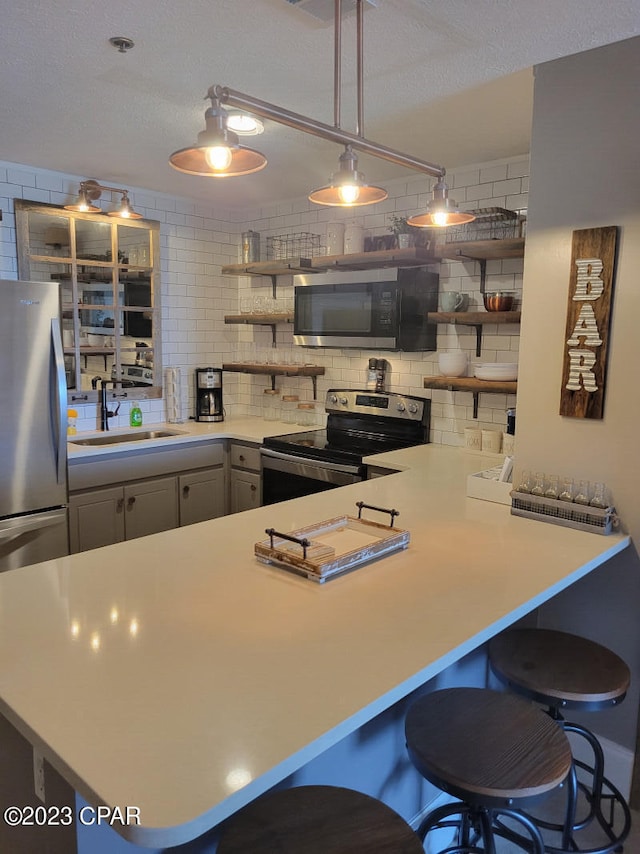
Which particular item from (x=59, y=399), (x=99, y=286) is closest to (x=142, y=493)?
(x=59, y=399)

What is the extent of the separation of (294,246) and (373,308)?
1.07 metres

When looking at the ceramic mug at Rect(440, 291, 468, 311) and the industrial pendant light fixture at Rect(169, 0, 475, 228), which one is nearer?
the industrial pendant light fixture at Rect(169, 0, 475, 228)

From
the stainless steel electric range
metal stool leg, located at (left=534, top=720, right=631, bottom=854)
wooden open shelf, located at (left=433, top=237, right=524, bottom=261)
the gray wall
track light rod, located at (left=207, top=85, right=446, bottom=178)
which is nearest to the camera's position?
track light rod, located at (left=207, top=85, right=446, bottom=178)

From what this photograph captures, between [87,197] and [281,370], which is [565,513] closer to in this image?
[281,370]

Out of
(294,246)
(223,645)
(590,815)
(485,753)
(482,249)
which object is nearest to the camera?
(223,645)

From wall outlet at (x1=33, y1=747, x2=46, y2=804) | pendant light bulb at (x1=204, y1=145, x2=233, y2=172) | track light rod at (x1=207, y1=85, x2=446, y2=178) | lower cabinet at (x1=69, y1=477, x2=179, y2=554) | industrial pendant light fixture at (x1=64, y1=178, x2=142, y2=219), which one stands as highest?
industrial pendant light fixture at (x1=64, y1=178, x2=142, y2=219)

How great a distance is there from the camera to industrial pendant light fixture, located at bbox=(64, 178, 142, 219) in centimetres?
338

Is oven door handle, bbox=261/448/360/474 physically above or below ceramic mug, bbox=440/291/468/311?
below

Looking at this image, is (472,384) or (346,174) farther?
(472,384)

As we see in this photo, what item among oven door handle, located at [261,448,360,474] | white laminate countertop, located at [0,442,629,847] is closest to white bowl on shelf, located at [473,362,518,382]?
oven door handle, located at [261,448,360,474]

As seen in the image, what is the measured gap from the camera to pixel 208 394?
14.6 feet

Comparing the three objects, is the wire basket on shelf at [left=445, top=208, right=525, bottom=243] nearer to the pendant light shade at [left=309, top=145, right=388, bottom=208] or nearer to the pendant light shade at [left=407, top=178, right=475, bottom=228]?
the pendant light shade at [left=407, top=178, right=475, bottom=228]

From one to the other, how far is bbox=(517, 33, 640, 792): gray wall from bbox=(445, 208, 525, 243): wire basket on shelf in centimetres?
82

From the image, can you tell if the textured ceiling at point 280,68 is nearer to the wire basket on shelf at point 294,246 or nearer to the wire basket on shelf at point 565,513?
the wire basket on shelf at point 294,246
